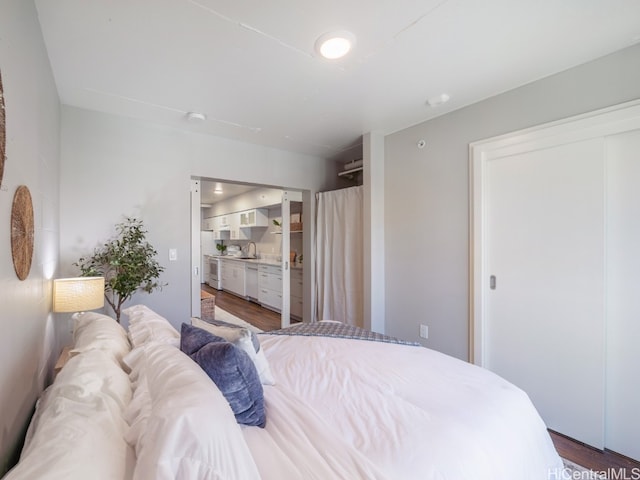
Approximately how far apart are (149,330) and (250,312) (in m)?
3.99

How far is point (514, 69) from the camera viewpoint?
6.64 feet

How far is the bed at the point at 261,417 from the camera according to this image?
0.69 meters

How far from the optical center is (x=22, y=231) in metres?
1.18

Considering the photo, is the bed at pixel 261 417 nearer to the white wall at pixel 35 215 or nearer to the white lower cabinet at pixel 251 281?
the white wall at pixel 35 215

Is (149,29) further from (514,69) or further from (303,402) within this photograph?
(514,69)

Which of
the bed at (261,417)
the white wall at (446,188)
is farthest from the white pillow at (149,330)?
the white wall at (446,188)

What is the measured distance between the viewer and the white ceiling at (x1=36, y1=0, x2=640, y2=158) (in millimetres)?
1498

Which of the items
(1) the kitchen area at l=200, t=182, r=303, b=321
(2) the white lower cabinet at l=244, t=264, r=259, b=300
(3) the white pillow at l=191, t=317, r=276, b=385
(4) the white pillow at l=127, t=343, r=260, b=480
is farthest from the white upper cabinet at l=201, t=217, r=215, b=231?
(4) the white pillow at l=127, t=343, r=260, b=480

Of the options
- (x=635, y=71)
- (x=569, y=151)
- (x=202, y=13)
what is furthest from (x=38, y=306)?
(x=635, y=71)

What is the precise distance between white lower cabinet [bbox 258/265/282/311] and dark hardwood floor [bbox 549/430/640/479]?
3868mm

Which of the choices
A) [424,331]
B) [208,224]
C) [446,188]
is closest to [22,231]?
[446,188]

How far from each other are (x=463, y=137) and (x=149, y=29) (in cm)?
246

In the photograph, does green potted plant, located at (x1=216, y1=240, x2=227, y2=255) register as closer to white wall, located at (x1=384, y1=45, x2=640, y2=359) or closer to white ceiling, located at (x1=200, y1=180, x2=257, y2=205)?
white ceiling, located at (x1=200, y1=180, x2=257, y2=205)

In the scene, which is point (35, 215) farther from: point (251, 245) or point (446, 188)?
point (251, 245)
